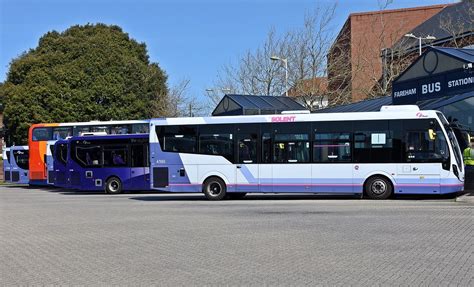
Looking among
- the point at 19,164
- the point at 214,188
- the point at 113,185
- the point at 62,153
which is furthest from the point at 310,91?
the point at 19,164

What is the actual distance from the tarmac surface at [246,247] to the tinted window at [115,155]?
11.9m

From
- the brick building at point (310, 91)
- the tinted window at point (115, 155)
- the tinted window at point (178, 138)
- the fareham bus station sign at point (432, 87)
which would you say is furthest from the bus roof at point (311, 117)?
the brick building at point (310, 91)

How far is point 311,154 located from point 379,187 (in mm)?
2574

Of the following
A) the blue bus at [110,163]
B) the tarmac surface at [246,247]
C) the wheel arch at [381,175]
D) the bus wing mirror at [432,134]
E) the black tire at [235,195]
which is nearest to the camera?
the tarmac surface at [246,247]

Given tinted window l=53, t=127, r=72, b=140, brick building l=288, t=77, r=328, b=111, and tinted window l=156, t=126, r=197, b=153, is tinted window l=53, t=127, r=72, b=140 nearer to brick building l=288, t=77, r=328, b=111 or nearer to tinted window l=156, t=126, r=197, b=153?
tinted window l=156, t=126, r=197, b=153

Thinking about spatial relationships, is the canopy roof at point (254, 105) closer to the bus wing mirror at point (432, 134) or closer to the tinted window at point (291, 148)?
the tinted window at point (291, 148)

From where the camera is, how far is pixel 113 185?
27.8 m

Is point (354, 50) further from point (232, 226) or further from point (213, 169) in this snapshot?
point (232, 226)

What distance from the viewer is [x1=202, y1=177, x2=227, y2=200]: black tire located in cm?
2041

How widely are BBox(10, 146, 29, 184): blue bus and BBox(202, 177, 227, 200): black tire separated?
20984mm

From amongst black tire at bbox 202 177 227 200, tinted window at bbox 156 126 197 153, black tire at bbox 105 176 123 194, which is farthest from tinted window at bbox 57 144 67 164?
black tire at bbox 202 177 227 200

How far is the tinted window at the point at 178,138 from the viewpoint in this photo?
20.7 meters

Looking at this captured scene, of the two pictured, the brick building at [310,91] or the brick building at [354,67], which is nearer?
the brick building at [310,91]

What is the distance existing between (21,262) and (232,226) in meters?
4.83
